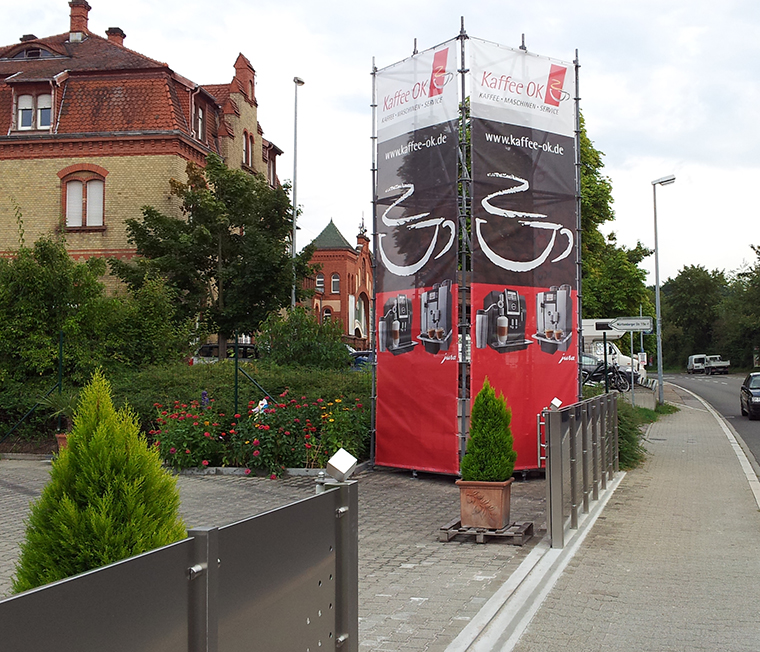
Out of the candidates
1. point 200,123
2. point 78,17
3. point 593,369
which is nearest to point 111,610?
point 200,123

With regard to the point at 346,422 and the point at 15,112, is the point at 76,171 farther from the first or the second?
the point at 346,422

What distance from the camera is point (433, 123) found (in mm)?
12703

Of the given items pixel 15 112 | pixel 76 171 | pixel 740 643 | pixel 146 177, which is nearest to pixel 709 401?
pixel 146 177

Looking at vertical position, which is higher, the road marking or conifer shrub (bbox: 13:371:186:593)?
conifer shrub (bbox: 13:371:186:593)

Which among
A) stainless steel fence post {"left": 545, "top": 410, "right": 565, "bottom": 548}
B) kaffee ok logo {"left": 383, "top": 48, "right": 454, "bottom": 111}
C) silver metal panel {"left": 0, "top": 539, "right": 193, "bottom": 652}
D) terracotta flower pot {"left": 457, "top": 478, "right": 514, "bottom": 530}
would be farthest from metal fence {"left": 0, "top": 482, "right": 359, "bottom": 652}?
kaffee ok logo {"left": 383, "top": 48, "right": 454, "bottom": 111}

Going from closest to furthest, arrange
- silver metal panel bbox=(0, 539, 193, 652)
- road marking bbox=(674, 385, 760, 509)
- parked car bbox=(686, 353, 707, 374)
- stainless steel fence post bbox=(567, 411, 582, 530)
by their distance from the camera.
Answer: silver metal panel bbox=(0, 539, 193, 652) → stainless steel fence post bbox=(567, 411, 582, 530) → road marking bbox=(674, 385, 760, 509) → parked car bbox=(686, 353, 707, 374)

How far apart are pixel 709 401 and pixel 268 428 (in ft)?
98.6

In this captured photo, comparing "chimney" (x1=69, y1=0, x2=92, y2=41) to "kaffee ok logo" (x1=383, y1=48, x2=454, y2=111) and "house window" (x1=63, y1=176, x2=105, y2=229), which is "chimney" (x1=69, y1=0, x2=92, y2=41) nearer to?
"house window" (x1=63, y1=176, x2=105, y2=229)

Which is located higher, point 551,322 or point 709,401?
point 551,322

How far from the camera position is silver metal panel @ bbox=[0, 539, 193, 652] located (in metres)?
1.93

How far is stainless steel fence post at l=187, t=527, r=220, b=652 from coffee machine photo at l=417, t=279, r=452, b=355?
9.81 m

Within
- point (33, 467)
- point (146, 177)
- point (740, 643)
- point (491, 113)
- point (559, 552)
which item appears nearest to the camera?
point (740, 643)

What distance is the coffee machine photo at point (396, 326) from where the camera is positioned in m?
12.9

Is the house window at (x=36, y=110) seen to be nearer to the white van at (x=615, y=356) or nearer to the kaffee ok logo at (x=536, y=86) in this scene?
the kaffee ok logo at (x=536, y=86)
